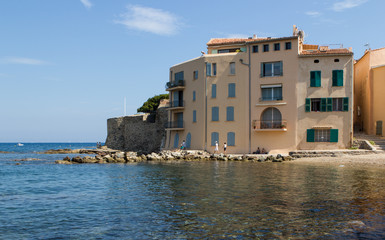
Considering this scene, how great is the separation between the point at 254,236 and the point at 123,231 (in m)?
3.45

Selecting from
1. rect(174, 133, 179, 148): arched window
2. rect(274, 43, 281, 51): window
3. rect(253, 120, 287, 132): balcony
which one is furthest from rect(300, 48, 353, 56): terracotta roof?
rect(174, 133, 179, 148): arched window

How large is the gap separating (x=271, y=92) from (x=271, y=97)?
20.7 inches

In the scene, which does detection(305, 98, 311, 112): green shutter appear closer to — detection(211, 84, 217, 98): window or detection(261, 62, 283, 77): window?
detection(261, 62, 283, 77): window

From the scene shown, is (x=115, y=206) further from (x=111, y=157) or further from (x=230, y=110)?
(x=230, y=110)

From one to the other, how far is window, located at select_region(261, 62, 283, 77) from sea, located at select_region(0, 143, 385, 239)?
59.6ft

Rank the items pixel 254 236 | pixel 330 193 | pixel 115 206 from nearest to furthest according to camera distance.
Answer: pixel 254 236 < pixel 115 206 < pixel 330 193

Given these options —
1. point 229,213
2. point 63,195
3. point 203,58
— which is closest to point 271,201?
point 229,213

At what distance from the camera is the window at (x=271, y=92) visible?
37.4 metres

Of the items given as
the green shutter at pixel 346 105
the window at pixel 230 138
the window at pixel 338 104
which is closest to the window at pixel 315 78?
the window at pixel 338 104

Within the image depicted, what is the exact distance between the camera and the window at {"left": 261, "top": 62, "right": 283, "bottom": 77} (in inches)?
1468

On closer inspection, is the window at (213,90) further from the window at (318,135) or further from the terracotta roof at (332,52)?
the window at (318,135)

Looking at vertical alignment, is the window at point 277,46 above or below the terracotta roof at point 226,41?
below

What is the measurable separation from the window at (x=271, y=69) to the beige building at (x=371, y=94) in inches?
369

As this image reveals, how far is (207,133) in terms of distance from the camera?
3978cm
